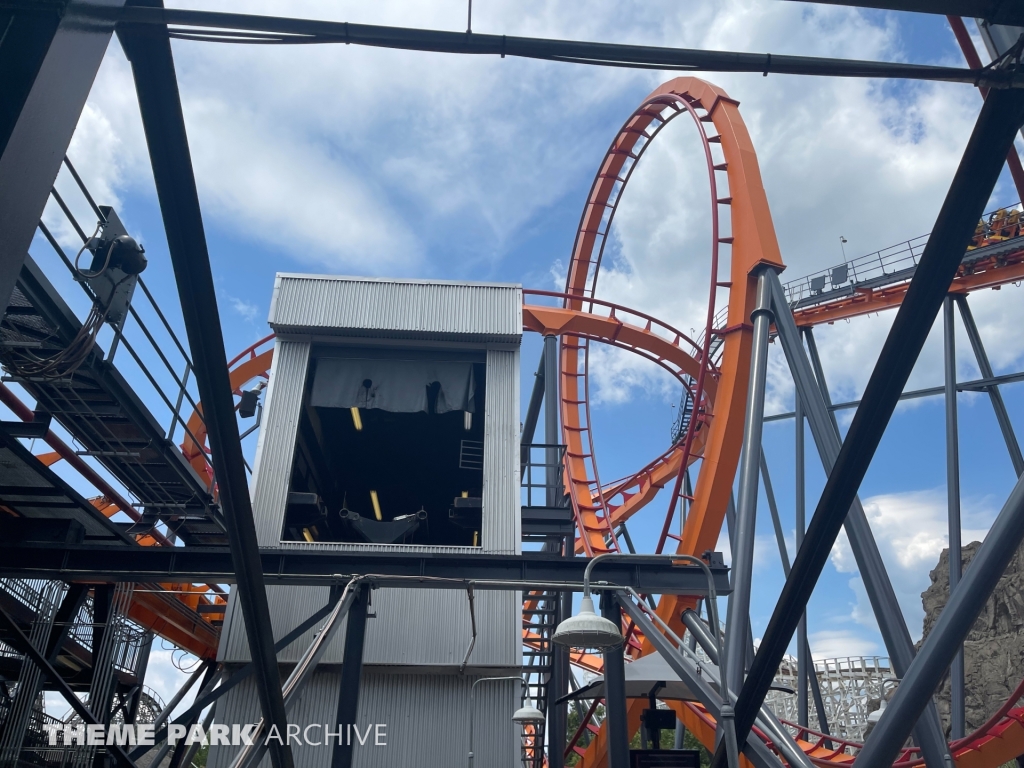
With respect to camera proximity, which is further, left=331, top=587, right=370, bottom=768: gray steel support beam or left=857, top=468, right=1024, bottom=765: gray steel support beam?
left=331, top=587, right=370, bottom=768: gray steel support beam

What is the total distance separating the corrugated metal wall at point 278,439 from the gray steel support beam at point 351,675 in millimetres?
2354

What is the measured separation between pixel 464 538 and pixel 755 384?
853cm

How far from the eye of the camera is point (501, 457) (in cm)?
1045

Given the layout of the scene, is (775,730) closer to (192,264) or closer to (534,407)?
(192,264)

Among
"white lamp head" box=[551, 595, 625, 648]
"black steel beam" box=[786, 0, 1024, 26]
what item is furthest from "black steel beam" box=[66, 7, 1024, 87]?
"white lamp head" box=[551, 595, 625, 648]

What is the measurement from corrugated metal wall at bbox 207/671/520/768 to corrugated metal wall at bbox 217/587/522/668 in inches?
12.0

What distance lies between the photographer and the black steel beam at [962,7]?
2867 mm

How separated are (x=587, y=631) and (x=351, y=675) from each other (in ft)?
9.20

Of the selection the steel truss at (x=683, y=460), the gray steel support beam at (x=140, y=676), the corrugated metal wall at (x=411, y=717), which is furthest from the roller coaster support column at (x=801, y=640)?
the gray steel support beam at (x=140, y=676)

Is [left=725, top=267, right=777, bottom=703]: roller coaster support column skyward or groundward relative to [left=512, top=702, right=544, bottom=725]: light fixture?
skyward

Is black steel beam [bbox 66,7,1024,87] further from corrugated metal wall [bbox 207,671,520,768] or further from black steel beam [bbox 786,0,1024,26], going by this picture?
corrugated metal wall [bbox 207,671,520,768]

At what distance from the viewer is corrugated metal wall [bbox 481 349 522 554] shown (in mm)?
9922

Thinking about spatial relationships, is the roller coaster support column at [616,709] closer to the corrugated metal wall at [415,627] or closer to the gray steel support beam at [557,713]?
the corrugated metal wall at [415,627]

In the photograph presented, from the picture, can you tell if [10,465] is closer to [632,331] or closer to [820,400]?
[820,400]
